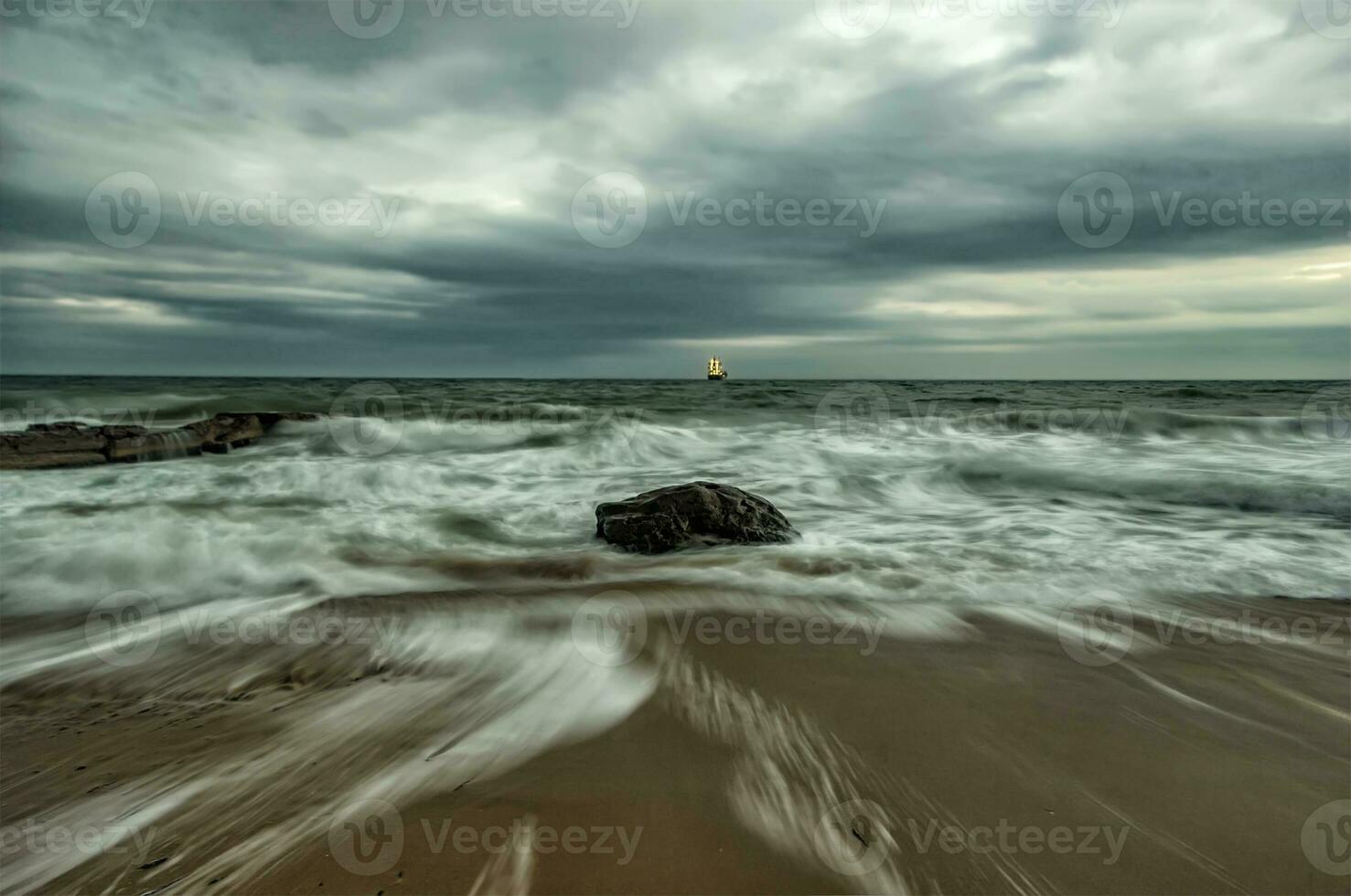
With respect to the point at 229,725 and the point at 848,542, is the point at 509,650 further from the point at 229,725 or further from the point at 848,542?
the point at 848,542

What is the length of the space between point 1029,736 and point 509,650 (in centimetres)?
224

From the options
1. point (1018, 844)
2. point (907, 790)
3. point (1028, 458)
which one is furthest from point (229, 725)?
point (1028, 458)

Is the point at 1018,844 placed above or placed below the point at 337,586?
above

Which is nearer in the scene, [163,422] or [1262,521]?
[1262,521]

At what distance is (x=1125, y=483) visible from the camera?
8273 mm
